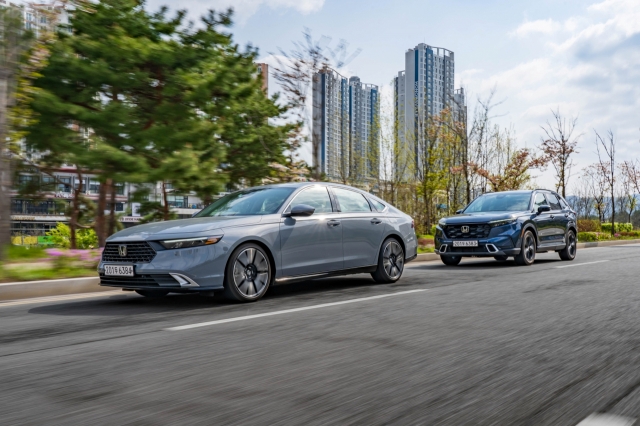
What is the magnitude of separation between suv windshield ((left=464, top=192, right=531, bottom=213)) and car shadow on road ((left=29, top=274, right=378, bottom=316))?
6.26 metres

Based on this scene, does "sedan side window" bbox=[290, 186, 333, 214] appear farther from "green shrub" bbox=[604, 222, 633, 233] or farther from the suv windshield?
"green shrub" bbox=[604, 222, 633, 233]

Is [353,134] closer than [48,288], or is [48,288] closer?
[48,288]

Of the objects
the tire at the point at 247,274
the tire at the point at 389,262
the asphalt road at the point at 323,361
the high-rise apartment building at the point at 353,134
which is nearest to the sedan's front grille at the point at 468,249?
the tire at the point at 389,262

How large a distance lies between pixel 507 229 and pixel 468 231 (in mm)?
784

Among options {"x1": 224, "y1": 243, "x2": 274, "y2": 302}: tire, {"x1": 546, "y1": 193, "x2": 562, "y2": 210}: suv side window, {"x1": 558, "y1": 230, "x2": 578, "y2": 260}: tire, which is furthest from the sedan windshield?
{"x1": 558, "y1": 230, "x2": 578, "y2": 260}: tire

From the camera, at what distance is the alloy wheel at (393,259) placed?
9.56m

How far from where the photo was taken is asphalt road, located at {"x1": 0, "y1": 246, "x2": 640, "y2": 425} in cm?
306

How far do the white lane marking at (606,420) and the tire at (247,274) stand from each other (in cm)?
470

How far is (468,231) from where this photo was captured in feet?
43.5

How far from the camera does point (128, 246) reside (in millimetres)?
7113

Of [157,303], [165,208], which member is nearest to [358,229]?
[157,303]

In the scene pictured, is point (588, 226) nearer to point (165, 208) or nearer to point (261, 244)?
point (165, 208)

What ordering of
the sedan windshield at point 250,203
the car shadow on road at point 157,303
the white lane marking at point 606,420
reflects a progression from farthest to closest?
the sedan windshield at point 250,203
the car shadow on road at point 157,303
the white lane marking at point 606,420

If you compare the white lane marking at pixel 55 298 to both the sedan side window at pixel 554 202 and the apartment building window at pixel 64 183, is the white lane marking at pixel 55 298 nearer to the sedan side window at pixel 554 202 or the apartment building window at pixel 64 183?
the apartment building window at pixel 64 183
